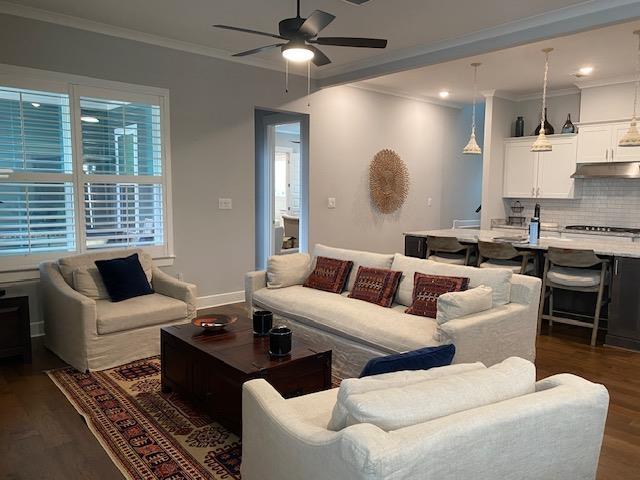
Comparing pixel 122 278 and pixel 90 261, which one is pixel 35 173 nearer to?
pixel 90 261

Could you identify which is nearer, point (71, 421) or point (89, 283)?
point (71, 421)

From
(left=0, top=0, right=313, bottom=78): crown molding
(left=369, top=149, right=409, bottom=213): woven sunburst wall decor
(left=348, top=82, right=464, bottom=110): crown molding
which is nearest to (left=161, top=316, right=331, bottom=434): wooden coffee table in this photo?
(left=0, top=0, right=313, bottom=78): crown molding

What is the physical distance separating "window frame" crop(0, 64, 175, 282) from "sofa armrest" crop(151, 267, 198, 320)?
2.31 feet

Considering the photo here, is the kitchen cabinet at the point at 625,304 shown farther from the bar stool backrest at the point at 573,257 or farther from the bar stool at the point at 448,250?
the bar stool at the point at 448,250

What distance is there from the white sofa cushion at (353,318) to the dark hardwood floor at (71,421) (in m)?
1.18

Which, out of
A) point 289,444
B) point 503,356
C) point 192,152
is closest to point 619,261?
point 503,356

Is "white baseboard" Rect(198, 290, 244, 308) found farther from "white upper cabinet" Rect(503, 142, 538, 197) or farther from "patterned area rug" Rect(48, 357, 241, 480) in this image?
"white upper cabinet" Rect(503, 142, 538, 197)

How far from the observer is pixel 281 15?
4.48 meters

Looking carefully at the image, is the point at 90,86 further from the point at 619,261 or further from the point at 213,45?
the point at 619,261

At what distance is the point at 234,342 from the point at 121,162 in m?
2.76

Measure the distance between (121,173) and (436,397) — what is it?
4349mm

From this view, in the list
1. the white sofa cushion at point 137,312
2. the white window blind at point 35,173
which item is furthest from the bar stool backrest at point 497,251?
the white window blind at point 35,173

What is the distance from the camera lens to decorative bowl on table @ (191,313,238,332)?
3275 mm

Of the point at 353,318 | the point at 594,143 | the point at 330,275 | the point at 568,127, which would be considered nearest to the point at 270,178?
the point at 330,275
